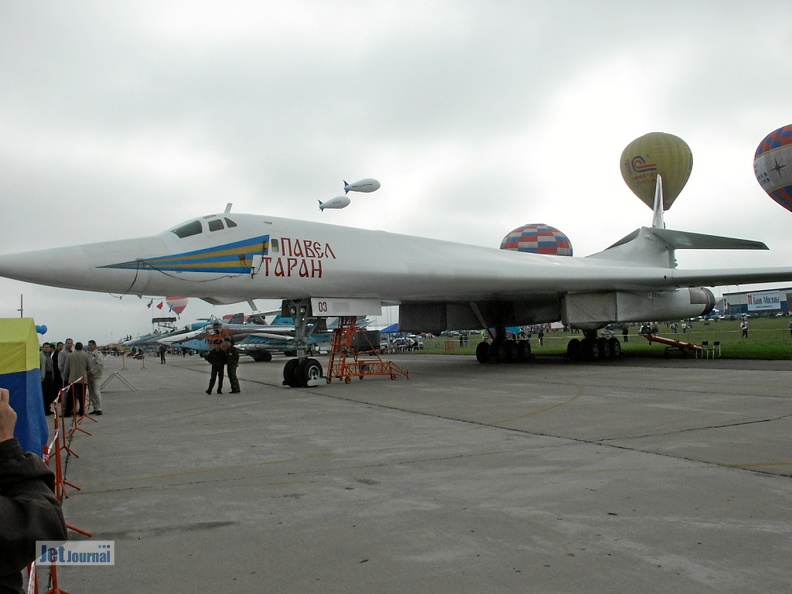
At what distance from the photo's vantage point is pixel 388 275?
44.2 ft

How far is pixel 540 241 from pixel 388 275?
23.1 m

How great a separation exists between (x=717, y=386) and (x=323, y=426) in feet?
22.9

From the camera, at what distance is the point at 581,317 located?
17.6 m

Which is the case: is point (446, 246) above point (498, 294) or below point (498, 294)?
above

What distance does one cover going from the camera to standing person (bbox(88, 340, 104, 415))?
35.0 feet

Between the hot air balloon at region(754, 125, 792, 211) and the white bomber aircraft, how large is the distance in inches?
613

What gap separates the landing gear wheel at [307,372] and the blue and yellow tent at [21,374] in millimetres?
9357

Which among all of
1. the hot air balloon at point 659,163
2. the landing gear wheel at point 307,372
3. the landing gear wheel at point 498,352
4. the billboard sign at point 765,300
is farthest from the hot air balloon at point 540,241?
the billboard sign at point 765,300

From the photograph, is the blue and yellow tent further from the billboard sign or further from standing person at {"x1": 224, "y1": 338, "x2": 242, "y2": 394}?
the billboard sign

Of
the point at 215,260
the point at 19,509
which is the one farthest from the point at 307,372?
the point at 19,509

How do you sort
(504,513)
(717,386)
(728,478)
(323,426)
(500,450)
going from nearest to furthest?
(504,513)
(728,478)
(500,450)
(323,426)
(717,386)

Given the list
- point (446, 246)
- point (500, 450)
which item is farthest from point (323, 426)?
point (446, 246)

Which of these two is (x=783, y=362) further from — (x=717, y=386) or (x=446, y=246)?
(x=446, y=246)

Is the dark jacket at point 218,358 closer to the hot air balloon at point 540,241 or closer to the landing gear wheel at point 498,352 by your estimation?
the landing gear wheel at point 498,352
